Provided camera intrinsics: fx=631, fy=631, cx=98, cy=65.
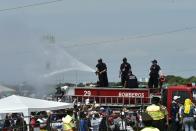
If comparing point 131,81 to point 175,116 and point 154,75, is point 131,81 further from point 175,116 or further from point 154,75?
point 175,116

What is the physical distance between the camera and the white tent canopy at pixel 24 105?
2445 centimetres

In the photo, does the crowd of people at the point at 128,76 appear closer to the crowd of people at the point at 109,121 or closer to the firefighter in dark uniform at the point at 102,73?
the firefighter in dark uniform at the point at 102,73

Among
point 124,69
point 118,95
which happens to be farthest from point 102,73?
point 118,95

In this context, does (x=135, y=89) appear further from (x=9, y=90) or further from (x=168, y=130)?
(x=9, y=90)

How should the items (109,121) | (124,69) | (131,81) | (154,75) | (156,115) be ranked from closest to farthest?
1. (156,115)
2. (109,121)
3. (154,75)
4. (131,81)
5. (124,69)

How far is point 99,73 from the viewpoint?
28.6 metres

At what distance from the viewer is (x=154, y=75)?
27.8 m

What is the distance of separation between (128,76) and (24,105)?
5.51 meters

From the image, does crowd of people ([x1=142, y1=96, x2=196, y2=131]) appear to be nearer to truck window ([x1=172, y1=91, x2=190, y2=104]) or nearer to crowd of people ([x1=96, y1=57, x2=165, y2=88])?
truck window ([x1=172, y1=91, x2=190, y2=104])

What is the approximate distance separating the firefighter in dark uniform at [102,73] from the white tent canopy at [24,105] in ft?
10.2

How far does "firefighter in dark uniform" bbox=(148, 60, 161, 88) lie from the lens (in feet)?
90.5

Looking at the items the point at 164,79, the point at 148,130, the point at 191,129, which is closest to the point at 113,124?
the point at 191,129

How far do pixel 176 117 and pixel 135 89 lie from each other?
3930 mm

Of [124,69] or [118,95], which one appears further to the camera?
[124,69]
